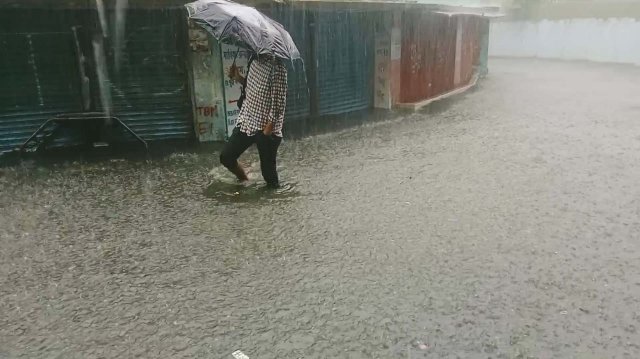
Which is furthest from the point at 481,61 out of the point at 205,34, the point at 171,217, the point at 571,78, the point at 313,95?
the point at 171,217

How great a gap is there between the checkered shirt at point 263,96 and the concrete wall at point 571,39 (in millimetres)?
30573

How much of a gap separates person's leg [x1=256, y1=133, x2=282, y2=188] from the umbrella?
1.00 meters

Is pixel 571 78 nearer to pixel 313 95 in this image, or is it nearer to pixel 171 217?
pixel 313 95

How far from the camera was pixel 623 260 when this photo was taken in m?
4.37

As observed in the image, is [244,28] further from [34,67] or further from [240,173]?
[34,67]

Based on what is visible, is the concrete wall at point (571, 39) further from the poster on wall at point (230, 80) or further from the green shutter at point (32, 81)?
the green shutter at point (32, 81)

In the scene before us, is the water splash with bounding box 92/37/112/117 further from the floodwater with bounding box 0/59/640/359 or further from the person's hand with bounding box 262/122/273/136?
the person's hand with bounding box 262/122/273/136

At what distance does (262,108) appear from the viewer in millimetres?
5711

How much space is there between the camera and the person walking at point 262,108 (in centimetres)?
561

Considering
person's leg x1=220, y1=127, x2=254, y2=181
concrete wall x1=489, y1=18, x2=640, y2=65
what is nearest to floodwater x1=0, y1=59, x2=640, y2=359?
person's leg x1=220, y1=127, x2=254, y2=181

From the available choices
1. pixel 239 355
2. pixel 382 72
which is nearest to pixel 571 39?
pixel 382 72

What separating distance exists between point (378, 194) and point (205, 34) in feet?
14.3

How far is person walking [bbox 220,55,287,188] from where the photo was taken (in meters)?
5.61

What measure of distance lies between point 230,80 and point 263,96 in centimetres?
320
